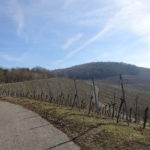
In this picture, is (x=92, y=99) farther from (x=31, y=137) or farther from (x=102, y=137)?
(x=102, y=137)

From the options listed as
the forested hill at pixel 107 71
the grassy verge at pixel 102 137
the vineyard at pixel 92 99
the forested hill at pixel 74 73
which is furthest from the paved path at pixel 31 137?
the forested hill at pixel 107 71

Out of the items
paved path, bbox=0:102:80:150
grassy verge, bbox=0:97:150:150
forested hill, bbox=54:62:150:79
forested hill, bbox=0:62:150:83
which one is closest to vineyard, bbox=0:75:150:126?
grassy verge, bbox=0:97:150:150

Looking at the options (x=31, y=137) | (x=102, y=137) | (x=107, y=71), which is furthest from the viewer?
(x=107, y=71)

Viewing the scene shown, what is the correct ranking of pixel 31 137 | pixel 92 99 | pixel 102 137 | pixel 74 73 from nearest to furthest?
1. pixel 102 137
2. pixel 31 137
3. pixel 92 99
4. pixel 74 73

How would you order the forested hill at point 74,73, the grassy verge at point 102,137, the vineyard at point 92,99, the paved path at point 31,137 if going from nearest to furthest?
the grassy verge at point 102,137, the paved path at point 31,137, the vineyard at point 92,99, the forested hill at point 74,73

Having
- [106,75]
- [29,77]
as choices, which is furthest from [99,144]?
[106,75]

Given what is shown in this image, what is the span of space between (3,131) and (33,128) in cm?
125

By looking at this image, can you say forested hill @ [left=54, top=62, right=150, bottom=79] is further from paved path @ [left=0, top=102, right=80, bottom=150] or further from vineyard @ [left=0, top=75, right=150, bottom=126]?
paved path @ [left=0, top=102, right=80, bottom=150]

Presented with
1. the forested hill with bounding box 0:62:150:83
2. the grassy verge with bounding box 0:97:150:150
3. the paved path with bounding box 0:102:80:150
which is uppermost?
the forested hill with bounding box 0:62:150:83

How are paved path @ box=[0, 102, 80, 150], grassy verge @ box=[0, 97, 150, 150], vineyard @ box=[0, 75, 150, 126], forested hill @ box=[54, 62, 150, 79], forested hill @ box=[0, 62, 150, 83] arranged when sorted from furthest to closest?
1. forested hill @ box=[54, 62, 150, 79]
2. forested hill @ box=[0, 62, 150, 83]
3. vineyard @ box=[0, 75, 150, 126]
4. paved path @ box=[0, 102, 80, 150]
5. grassy verge @ box=[0, 97, 150, 150]

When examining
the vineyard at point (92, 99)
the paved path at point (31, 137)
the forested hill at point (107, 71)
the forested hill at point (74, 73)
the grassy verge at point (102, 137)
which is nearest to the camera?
the grassy verge at point (102, 137)

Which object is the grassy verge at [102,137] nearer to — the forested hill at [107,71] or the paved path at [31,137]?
the paved path at [31,137]

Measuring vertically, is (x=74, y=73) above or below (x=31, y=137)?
above

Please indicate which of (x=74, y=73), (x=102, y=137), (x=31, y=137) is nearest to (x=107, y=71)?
(x=74, y=73)
